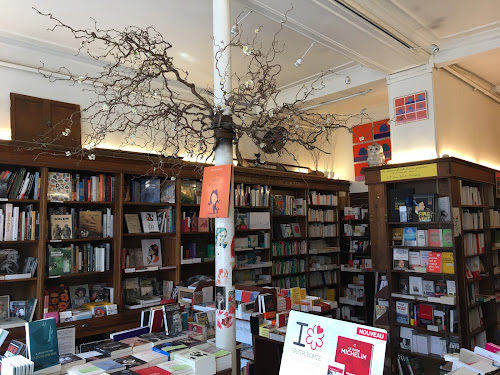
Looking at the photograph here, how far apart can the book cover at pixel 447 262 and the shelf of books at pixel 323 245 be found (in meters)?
2.61

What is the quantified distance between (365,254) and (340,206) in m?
1.07

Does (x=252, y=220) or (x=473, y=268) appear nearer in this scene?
(x=473, y=268)

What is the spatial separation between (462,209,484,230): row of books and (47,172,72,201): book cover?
4.56 meters

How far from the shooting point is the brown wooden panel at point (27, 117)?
407 cm

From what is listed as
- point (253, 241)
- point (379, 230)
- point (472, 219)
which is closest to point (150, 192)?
point (253, 241)

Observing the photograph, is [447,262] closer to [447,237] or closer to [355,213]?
[447,237]

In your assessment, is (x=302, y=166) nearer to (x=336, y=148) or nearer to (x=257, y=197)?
(x=336, y=148)

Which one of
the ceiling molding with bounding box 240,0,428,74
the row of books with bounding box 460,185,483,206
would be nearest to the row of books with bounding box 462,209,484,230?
the row of books with bounding box 460,185,483,206

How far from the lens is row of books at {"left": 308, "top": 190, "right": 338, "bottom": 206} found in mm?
7034

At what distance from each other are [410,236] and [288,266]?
2.28 metres

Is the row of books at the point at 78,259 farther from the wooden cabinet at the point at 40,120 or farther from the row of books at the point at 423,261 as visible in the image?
the row of books at the point at 423,261

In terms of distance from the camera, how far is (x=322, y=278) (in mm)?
7082

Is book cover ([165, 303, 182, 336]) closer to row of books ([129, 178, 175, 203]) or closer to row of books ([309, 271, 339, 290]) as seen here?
row of books ([129, 178, 175, 203])

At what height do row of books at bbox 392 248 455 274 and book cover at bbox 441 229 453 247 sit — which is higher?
book cover at bbox 441 229 453 247
